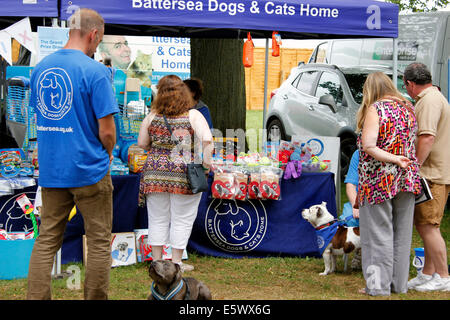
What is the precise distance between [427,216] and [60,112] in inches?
106

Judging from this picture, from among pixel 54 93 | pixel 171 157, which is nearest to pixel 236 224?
pixel 171 157

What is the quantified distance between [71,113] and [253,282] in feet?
7.34

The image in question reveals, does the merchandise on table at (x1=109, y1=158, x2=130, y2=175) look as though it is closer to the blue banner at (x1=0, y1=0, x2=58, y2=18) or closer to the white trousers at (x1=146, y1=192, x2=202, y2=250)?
the white trousers at (x1=146, y1=192, x2=202, y2=250)

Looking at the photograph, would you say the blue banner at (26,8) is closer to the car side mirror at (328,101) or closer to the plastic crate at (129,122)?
the plastic crate at (129,122)

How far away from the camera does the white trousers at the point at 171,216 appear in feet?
15.6

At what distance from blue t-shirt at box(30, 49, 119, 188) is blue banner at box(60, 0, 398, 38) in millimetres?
1463

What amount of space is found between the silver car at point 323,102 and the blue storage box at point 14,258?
14.7 ft

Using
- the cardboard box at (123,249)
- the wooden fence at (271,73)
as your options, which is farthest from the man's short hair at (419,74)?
the wooden fence at (271,73)

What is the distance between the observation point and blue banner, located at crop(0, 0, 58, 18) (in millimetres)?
4551

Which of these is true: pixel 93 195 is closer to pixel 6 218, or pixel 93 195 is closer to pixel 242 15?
pixel 6 218

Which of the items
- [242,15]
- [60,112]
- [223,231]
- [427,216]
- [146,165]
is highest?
[242,15]

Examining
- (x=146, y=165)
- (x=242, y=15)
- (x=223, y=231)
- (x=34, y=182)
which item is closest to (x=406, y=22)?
(x=242, y=15)

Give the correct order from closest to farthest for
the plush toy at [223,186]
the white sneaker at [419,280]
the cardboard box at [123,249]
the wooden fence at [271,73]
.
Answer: the white sneaker at [419,280] → the cardboard box at [123,249] → the plush toy at [223,186] → the wooden fence at [271,73]

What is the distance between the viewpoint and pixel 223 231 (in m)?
5.52
